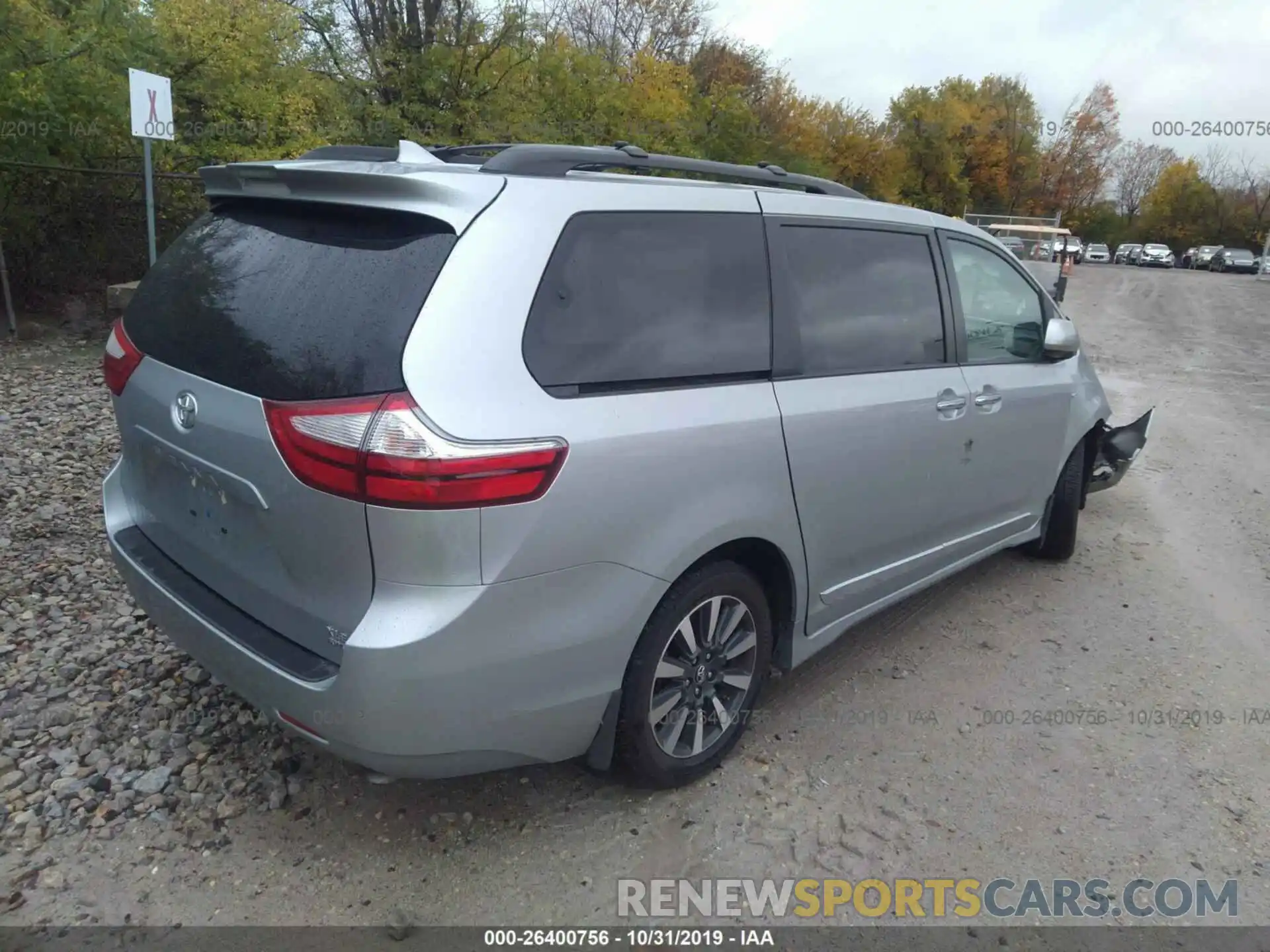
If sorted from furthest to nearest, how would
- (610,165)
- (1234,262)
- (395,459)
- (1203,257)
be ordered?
(1203,257), (1234,262), (610,165), (395,459)

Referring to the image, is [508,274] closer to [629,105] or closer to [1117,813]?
[1117,813]

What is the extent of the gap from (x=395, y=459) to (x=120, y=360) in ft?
4.60

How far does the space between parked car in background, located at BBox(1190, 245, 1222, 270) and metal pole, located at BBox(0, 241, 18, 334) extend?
55.0 m

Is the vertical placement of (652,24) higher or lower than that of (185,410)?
higher

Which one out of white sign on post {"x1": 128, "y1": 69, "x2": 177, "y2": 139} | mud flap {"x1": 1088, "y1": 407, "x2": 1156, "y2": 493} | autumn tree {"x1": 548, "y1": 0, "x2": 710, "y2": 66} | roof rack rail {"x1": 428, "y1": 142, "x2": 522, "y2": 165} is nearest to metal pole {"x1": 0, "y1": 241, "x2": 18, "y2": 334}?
white sign on post {"x1": 128, "y1": 69, "x2": 177, "y2": 139}

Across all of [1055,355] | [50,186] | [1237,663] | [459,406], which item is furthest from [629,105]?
[459,406]

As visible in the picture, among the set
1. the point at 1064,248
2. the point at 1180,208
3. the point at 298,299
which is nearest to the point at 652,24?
the point at 1064,248

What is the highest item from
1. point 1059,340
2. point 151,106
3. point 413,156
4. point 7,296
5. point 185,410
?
point 151,106

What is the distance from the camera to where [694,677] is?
285 centimetres

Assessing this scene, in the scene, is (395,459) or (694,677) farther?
(694,677)

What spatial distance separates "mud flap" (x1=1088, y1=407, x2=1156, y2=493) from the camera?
18.5ft

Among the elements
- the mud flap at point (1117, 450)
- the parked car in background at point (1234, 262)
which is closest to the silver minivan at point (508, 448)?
the mud flap at point (1117, 450)

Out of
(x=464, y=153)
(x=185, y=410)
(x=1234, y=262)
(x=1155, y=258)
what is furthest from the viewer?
(x=1155, y=258)

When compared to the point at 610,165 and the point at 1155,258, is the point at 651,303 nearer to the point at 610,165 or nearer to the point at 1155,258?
the point at 610,165
